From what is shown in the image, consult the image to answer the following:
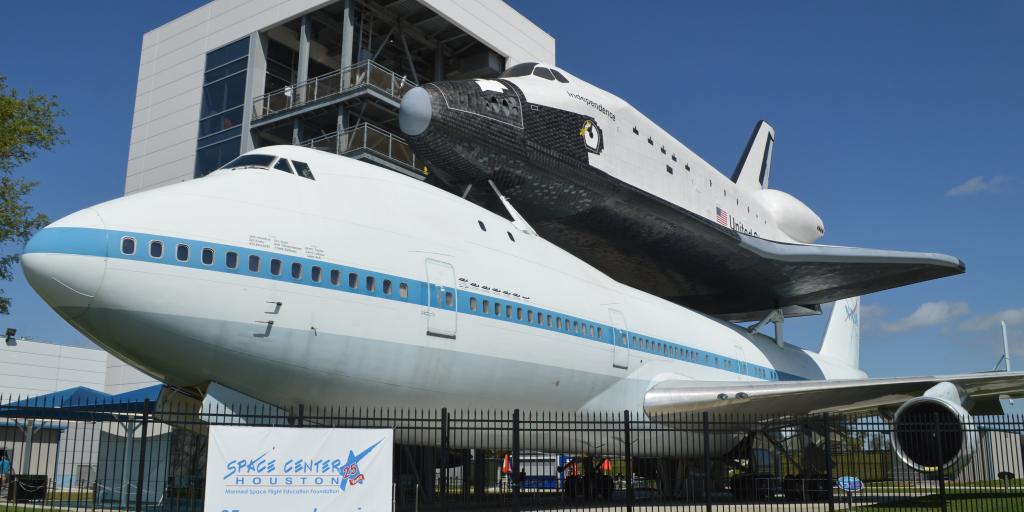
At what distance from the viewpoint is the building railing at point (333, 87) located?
2656 centimetres

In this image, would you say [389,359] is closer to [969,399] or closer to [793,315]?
[969,399]

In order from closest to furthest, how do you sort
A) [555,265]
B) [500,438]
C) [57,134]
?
[500,438] < [555,265] < [57,134]

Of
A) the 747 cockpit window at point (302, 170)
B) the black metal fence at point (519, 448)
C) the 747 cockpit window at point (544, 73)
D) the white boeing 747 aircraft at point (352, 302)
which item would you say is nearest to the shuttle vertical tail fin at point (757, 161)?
the black metal fence at point (519, 448)

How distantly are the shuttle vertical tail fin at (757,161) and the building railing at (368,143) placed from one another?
481 inches

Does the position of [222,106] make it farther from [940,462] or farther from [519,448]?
[940,462]

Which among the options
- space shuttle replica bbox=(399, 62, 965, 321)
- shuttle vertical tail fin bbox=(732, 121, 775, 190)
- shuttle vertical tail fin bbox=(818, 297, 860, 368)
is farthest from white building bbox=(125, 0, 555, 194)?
shuttle vertical tail fin bbox=(818, 297, 860, 368)

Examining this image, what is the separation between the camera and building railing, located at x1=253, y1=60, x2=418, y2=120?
26562 millimetres

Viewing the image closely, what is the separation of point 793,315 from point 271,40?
21.3 m

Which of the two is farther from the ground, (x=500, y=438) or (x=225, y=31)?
(x=225, y=31)

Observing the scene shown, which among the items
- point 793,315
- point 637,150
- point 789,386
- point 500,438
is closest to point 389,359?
point 500,438

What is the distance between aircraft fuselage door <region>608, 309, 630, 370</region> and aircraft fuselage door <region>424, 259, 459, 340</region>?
475cm

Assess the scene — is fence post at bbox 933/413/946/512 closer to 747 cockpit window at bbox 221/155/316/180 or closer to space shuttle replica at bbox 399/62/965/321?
space shuttle replica at bbox 399/62/965/321

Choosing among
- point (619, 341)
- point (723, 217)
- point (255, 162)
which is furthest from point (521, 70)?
point (723, 217)

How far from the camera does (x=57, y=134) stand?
81.8ft
